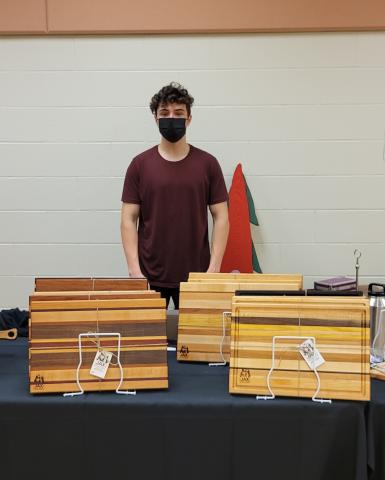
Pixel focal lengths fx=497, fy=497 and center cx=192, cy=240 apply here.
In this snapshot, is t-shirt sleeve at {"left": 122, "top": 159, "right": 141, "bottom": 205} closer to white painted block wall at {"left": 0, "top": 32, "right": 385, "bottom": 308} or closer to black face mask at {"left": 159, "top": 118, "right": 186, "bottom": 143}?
black face mask at {"left": 159, "top": 118, "right": 186, "bottom": 143}

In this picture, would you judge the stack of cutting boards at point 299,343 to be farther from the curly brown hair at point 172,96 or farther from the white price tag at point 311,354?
the curly brown hair at point 172,96

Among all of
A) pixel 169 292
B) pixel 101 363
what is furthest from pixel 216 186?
pixel 101 363

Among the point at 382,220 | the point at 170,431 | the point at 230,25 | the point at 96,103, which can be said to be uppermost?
the point at 230,25

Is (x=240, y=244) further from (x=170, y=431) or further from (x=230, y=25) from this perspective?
(x=170, y=431)

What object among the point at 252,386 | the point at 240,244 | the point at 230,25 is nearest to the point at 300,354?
the point at 252,386

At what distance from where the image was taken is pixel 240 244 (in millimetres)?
2660

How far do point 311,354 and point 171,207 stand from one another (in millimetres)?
988

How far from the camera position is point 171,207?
2.08 m

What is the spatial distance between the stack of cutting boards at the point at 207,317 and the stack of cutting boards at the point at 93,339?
169 mm

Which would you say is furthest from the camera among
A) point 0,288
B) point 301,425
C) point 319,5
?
point 0,288

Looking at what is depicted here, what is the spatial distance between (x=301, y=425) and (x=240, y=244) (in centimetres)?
148

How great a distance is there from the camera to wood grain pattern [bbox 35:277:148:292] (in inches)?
59.0

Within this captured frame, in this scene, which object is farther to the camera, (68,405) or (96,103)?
(96,103)

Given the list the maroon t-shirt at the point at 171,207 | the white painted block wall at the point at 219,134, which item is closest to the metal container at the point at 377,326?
the maroon t-shirt at the point at 171,207
